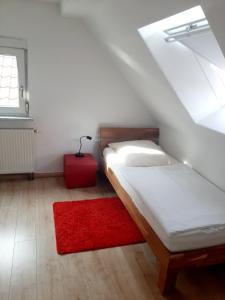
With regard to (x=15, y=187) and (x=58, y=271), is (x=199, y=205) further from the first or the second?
(x=15, y=187)

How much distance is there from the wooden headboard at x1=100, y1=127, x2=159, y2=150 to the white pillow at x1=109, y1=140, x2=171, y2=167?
387 mm

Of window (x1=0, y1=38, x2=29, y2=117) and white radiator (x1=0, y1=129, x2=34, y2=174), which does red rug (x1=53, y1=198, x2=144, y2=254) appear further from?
window (x1=0, y1=38, x2=29, y2=117)

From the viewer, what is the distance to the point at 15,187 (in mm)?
3279

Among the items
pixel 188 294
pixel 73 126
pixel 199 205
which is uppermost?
pixel 73 126

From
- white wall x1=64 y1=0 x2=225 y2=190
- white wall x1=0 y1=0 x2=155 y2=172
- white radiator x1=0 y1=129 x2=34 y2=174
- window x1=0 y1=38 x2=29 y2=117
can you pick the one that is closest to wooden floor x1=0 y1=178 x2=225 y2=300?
white radiator x1=0 y1=129 x2=34 y2=174

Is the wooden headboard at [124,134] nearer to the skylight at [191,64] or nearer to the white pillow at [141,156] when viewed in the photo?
the white pillow at [141,156]

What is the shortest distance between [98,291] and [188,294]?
65 centimetres

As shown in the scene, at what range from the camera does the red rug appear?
2302mm

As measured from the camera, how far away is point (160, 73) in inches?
95.6

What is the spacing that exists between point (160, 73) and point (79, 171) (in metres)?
1.61

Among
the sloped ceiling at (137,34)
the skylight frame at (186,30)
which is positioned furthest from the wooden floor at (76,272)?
the skylight frame at (186,30)

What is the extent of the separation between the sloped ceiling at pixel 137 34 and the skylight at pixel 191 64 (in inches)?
3.3

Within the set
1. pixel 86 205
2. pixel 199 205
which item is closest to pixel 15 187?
pixel 86 205

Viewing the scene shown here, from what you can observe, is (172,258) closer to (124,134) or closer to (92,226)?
(92,226)
